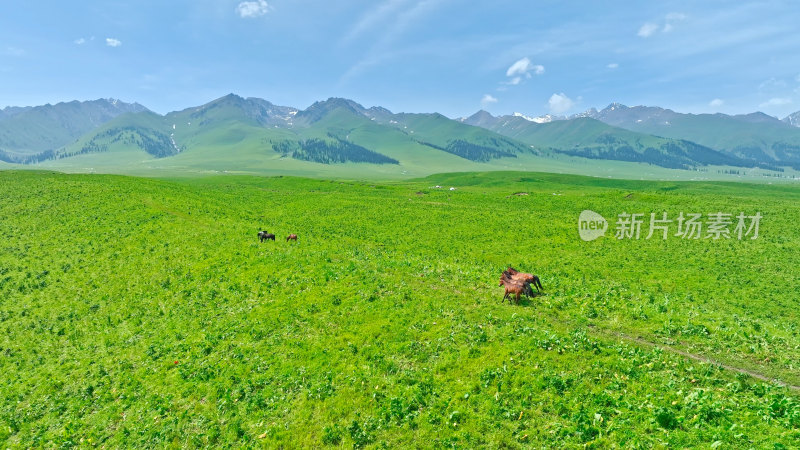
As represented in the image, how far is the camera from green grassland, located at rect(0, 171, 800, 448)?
13.8 m

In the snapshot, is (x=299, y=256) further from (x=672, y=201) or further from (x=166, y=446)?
(x=672, y=201)

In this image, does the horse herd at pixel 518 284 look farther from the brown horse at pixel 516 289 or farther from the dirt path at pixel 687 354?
the dirt path at pixel 687 354

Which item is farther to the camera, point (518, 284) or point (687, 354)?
point (518, 284)

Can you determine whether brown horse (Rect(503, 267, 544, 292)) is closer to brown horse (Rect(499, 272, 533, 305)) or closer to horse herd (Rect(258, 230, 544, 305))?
horse herd (Rect(258, 230, 544, 305))

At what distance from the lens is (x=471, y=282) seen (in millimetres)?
28281

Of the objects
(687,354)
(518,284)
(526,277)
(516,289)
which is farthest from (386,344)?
(687,354)

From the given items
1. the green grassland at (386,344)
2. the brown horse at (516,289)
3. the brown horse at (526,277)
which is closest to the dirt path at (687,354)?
the green grassland at (386,344)

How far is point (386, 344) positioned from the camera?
19219mm

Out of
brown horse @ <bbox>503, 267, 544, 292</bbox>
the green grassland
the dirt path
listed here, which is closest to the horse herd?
brown horse @ <bbox>503, 267, 544, 292</bbox>

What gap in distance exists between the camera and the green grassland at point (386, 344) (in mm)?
13797

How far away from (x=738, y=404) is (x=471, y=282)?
16798 mm

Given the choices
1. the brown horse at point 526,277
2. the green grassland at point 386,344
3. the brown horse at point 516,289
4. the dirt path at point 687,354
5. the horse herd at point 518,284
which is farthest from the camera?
the brown horse at point 526,277

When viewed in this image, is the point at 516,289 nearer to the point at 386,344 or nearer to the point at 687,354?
the point at 687,354

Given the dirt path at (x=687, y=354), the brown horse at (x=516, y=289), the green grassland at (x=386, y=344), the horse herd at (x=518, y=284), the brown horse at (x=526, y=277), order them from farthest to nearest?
the brown horse at (x=526, y=277) < the horse herd at (x=518, y=284) < the brown horse at (x=516, y=289) < the dirt path at (x=687, y=354) < the green grassland at (x=386, y=344)
